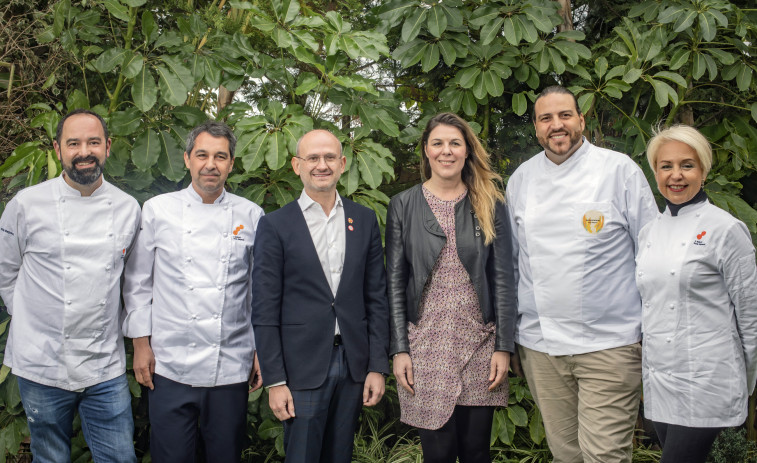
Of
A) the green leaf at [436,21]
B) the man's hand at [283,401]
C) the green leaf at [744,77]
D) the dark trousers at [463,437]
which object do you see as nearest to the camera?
the man's hand at [283,401]

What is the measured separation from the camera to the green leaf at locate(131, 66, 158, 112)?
3.32 meters

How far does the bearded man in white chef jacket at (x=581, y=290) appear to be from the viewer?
2.46m

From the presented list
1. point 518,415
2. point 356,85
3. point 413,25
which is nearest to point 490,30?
point 413,25

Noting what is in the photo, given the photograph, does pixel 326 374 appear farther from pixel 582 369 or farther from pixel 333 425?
pixel 582 369

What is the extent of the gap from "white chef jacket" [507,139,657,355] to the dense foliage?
1.12 meters

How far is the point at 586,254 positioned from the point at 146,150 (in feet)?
7.44

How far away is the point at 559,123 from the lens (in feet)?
8.36

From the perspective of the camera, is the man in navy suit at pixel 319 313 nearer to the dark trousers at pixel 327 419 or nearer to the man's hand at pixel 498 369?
the dark trousers at pixel 327 419

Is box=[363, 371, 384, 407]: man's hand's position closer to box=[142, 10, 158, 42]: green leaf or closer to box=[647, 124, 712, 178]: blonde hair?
box=[647, 124, 712, 178]: blonde hair

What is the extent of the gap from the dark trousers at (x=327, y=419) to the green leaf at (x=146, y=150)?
62.6 inches

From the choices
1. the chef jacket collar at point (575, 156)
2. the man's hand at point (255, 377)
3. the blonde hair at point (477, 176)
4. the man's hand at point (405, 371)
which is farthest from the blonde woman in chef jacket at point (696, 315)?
the man's hand at point (255, 377)

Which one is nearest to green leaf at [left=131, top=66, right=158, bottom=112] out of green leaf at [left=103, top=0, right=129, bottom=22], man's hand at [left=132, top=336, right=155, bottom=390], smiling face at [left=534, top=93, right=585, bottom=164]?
green leaf at [left=103, top=0, right=129, bottom=22]

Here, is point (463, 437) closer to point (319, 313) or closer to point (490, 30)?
A: point (319, 313)

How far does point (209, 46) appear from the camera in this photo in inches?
147
